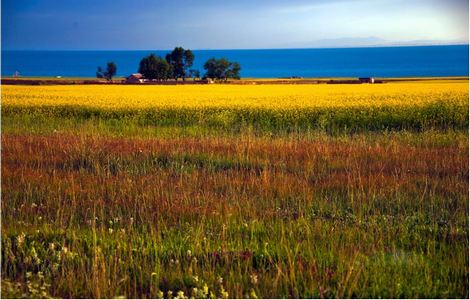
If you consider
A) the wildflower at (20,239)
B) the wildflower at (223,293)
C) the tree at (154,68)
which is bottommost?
the wildflower at (223,293)

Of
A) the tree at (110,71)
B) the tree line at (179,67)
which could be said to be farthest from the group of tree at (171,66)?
the tree at (110,71)

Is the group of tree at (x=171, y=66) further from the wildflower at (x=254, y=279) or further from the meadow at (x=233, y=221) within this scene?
the wildflower at (x=254, y=279)

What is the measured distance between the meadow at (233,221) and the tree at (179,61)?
28.2 m

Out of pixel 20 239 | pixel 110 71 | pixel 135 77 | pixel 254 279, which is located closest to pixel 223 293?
pixel 254 279

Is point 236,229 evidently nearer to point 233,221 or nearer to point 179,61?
point 233,221

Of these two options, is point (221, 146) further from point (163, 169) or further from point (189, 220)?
point (189, 220)

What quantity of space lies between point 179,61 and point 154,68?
285cm

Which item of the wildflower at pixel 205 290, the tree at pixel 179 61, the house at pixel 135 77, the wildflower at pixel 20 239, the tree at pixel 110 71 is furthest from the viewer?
the tree at pixel 110 71

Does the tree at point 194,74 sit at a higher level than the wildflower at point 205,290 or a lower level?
higher

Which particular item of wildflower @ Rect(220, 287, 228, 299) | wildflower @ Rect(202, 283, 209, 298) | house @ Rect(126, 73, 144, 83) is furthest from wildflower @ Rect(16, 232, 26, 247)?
house @ Rect(126, 73, 144, 83)

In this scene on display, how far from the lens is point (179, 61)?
39562 mm

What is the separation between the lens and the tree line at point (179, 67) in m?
39.1

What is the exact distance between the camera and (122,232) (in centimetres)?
488

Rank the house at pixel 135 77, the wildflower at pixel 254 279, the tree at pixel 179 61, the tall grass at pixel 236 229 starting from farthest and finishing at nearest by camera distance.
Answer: the house at pixel 135 77, the tree at pixel 179 61, the tall grass at pixel 236 229, the wildflower at pixel 254 279
